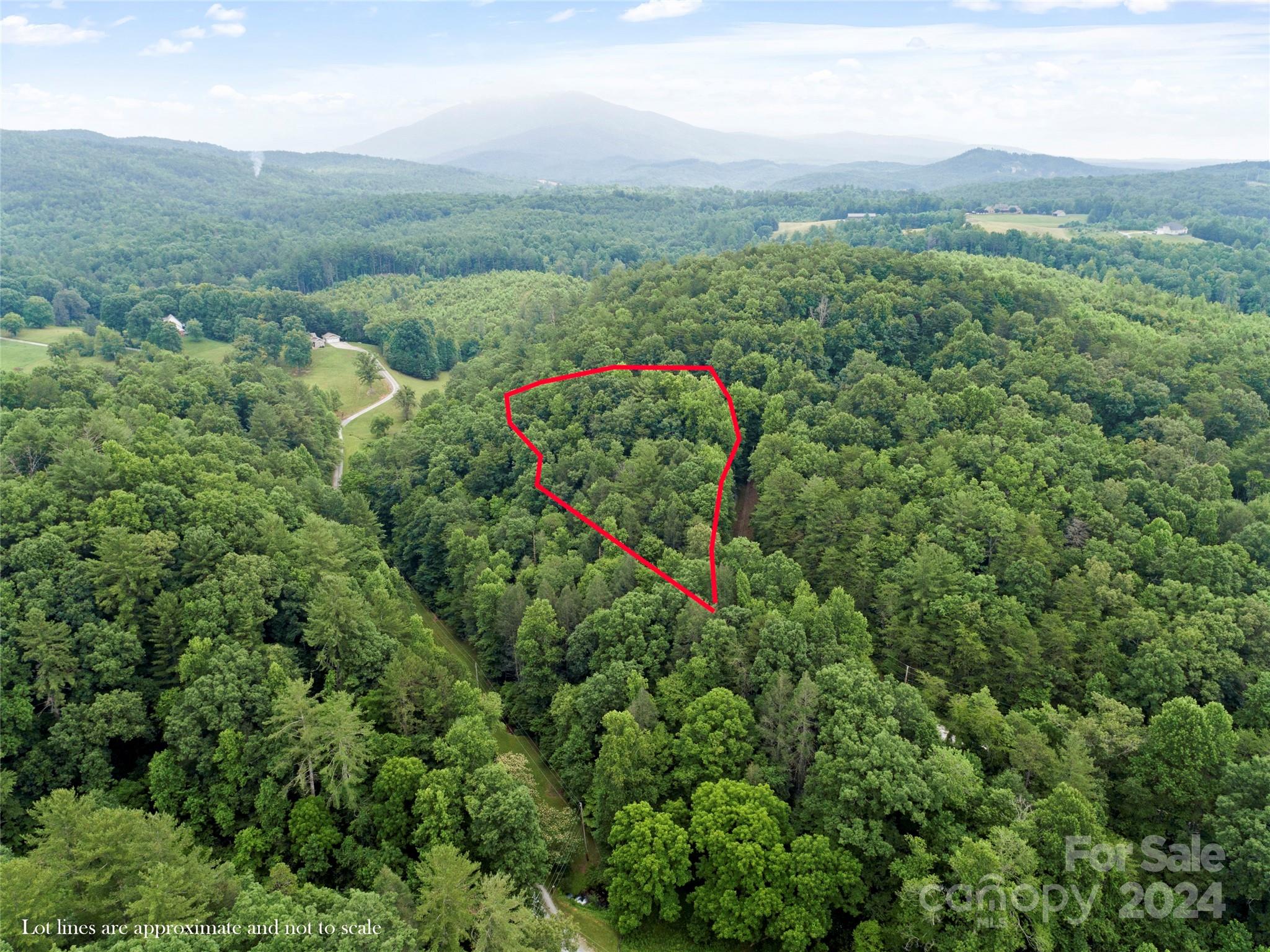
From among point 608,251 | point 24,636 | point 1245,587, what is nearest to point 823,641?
point 1245,587

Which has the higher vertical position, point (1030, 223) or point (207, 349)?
point (1030, 223)

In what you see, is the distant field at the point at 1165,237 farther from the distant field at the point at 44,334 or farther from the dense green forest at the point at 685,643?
the distant field at the point at 44,334

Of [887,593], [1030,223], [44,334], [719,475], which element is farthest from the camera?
[1030,223]

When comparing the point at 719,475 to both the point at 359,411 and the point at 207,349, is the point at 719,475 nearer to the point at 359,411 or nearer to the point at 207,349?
the point at 359,411

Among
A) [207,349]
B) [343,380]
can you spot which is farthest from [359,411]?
[207,349]

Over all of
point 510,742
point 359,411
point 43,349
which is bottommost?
point 510,742

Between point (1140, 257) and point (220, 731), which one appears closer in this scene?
point (220, 731)

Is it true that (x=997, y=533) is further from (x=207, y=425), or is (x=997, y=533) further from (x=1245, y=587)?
(x=207, y=425)

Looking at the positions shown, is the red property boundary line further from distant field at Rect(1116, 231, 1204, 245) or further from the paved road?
distant field at Rect(1116, 231, 1204, 245)
